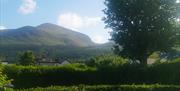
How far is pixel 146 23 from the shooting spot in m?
55.3

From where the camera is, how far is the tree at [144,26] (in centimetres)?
5544

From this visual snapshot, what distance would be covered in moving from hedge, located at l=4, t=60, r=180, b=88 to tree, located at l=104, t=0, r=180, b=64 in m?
14.3

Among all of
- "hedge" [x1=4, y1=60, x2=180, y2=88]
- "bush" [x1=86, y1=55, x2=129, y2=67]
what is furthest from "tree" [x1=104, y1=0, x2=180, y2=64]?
"hedge" [x1=4, y1=60, x2=180, y2=88]

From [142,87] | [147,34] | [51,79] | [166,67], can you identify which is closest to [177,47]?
[147,34]

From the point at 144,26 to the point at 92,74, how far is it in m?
16.8

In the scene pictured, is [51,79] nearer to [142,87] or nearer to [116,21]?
[142,87]

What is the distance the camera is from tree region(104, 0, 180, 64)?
182 ft

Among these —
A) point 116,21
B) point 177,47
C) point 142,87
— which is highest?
point 116,21

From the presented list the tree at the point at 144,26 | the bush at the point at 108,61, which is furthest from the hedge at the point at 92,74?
the tree at the point at 144,26

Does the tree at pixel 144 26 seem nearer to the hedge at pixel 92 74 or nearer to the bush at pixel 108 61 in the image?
the bush at pixel 108 61

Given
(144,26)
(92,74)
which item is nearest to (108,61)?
(144,26)

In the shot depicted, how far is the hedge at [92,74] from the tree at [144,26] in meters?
14.3

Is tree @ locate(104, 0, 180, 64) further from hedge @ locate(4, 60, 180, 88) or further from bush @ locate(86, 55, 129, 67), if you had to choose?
hedge @ locate(4, 60, 180, 88)

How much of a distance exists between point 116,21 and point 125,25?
1832 millimetres
